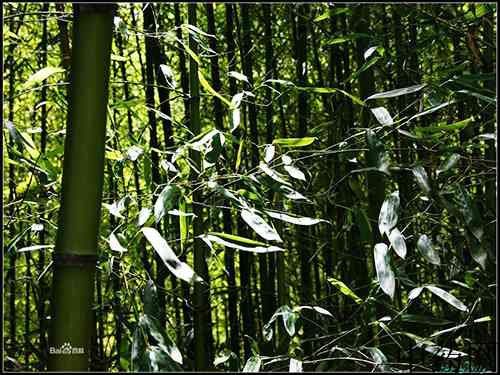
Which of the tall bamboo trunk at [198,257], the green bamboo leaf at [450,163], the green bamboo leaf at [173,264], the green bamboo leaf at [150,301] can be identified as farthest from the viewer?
the tall bamboo trunk at [198,257]

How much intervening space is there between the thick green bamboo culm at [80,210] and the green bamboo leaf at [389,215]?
409 millimetres

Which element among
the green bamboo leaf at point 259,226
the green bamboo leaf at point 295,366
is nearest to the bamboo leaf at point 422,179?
the green bamboo leaf at point 259,226

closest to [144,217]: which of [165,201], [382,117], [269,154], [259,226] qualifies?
[165,201]

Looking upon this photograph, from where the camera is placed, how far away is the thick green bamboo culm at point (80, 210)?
2.48 feet

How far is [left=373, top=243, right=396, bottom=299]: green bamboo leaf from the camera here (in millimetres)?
927

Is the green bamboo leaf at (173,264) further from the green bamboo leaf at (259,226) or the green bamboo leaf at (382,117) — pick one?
the green bamboo leaf at (382,117)

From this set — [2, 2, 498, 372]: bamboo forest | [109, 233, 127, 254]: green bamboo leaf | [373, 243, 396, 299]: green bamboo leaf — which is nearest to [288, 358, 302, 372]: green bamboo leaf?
[2, 2, 498, 372]: bamboo forest

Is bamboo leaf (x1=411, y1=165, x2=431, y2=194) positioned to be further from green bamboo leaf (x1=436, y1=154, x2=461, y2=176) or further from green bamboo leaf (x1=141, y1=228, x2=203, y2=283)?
green bamboo leaf (x1=141, y1=228, x2=203, y2=283)

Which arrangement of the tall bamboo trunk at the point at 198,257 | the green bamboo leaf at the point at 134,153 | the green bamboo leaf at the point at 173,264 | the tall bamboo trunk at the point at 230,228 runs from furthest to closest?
the tall bamboo trunk at the point at 230,228
the tall bamboo trunk at the point at 198,257
the green bamboo leaf at the point at 134,153
the green bamboo leaf at the point at 173,264

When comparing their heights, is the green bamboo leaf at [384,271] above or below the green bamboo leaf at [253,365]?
above

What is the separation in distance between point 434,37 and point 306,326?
0.96 metres

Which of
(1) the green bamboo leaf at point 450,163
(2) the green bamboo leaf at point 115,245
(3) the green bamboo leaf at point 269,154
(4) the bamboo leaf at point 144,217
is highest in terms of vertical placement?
(3) the green bamboo leaf at point 269,154

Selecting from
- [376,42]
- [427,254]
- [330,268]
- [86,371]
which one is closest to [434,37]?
[376,42]

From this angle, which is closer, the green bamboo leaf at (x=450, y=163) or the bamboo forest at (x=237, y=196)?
the bamboo forest at (x=237, y=196)
